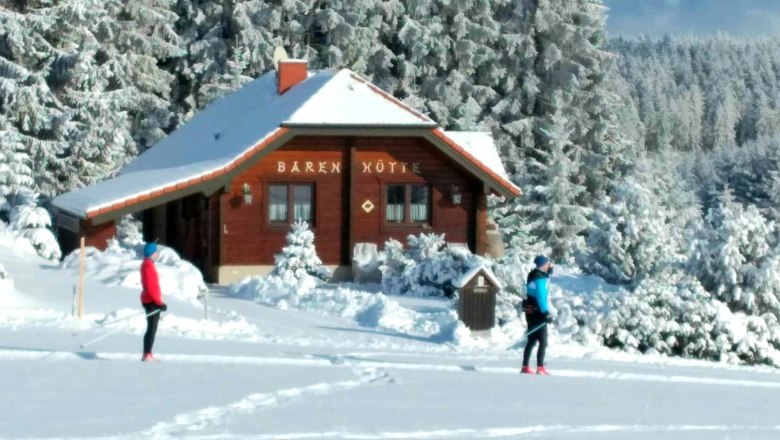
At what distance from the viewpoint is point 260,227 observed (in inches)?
1309

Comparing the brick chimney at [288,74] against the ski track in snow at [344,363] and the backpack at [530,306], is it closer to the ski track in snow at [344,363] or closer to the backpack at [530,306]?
the ski track in snow at [344,363]

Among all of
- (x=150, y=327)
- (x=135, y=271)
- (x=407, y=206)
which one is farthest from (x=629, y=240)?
(x=150, y=327)

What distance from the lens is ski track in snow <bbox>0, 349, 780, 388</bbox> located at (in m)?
18.1

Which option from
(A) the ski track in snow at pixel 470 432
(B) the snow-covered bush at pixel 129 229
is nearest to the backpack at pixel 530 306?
(A) the ski track in snow at pixel 470 432

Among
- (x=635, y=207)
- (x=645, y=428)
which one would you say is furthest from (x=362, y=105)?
(x=645, y=428)

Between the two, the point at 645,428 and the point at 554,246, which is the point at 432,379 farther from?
the point at 554,246

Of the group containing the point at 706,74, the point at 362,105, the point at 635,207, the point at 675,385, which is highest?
the point at 706,74

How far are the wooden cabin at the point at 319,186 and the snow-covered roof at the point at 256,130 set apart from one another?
42mm

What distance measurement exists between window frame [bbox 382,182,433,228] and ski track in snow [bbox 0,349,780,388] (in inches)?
568

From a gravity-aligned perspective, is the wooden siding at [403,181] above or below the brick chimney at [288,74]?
below

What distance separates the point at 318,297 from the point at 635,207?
7887mm

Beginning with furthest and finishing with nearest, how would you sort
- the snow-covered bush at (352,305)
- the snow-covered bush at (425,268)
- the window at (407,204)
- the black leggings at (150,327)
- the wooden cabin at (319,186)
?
the window at (407,204) → the wooden cabin at (319,186) → the snow-covered bush at (425,268) → the snow-covered bush at (352,305) → the black leggings at (150,327)

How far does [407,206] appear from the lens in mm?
34281

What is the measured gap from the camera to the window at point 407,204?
34250 millimetres
